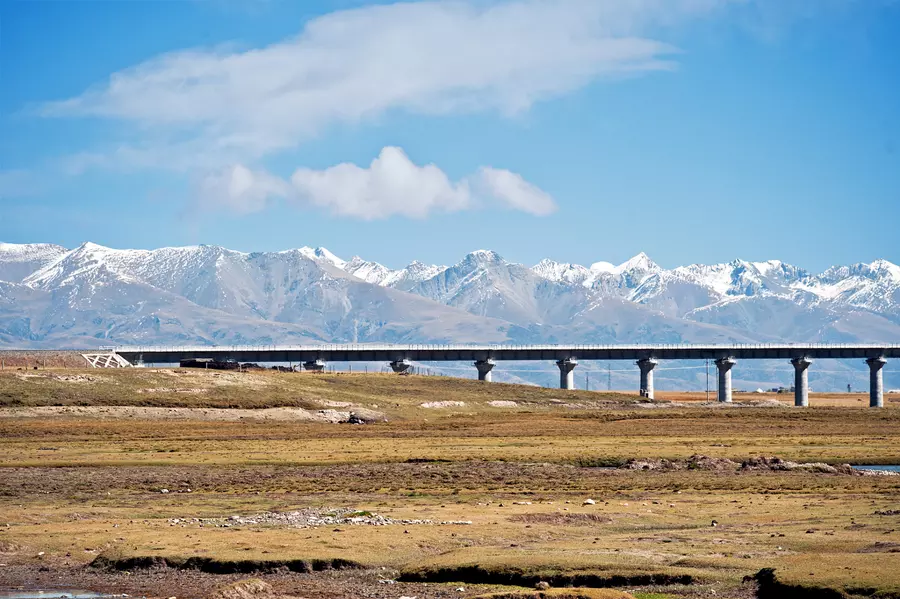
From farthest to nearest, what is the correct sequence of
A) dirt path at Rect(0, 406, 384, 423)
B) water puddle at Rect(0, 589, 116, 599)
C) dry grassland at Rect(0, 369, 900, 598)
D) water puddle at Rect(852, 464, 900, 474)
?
dirt path at Rect(0, 406, 384, 423)
water puddle at Rect(852, 464, 900, 474)
dry grassland at Rect(0, 369, 900, 598)
water puddle at Rect(0, 589, 116, 599)

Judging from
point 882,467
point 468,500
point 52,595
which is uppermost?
point 468,500

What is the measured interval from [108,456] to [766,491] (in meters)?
39.8

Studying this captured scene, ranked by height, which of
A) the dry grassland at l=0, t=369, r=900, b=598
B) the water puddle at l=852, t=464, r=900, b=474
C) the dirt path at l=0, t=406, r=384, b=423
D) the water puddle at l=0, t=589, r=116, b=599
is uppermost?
the dirt path at l=0, t=406, r=384, b=423

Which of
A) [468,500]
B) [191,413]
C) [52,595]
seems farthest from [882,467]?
[191,413]

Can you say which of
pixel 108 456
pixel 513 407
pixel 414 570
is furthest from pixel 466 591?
pixel 513 407

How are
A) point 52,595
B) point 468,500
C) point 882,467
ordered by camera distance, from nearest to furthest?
point 52,595 → point 468,500 → point 882,467

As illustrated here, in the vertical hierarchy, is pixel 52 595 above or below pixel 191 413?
below

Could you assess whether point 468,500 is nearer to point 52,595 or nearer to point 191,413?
point 52,595

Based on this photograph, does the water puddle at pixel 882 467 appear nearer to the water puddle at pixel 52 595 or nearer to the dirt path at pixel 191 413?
the water puddle at pixel 52 595

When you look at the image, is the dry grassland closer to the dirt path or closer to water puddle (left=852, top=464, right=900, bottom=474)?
the dirt path

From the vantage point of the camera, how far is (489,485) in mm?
58094

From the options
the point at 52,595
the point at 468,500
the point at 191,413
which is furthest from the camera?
the point at 191,413

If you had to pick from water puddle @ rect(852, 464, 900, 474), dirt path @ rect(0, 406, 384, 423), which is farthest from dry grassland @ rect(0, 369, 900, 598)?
water puddle @ rect(852, 464, 900, 474)

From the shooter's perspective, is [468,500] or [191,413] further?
[191,413]
